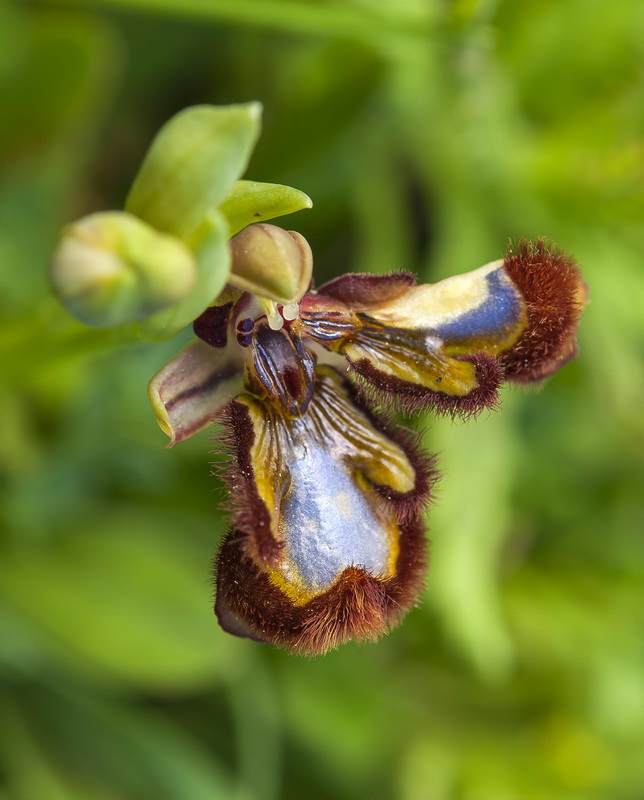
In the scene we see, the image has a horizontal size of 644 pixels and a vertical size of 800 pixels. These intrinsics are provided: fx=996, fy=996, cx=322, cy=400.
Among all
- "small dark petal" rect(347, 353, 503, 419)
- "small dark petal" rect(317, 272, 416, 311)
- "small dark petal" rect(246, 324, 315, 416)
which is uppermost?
"small dark petal" rect(317, 272, 416, 311)

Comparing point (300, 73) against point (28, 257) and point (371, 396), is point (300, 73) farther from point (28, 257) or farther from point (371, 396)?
point (371, 396)

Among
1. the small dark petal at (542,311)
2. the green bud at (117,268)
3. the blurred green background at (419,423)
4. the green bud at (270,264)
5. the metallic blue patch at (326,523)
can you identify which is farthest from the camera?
A: the blurred green background at (419,423)

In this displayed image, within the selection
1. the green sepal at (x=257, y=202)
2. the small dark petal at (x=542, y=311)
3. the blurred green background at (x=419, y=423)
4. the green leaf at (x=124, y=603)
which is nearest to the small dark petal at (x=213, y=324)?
the green sepal at (x=257, y=202)

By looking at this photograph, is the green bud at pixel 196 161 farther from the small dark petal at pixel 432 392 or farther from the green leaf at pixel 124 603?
the green leaf at pixel 124 603

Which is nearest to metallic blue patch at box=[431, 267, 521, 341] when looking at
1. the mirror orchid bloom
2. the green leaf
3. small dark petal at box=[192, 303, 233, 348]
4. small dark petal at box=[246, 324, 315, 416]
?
the mirror orchid bloom

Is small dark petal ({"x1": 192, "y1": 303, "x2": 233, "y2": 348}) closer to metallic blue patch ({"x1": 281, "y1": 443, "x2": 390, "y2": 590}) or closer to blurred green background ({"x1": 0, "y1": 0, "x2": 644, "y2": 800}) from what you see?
metallic blue patch ({"x1": 281, "y1": 443, "x2": 390, "y2": 590})

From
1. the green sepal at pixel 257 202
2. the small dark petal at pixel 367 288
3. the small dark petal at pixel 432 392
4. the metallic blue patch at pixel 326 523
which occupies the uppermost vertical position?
the green sepal at pixel 257 202

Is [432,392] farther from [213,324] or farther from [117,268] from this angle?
[117,268]
